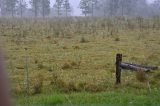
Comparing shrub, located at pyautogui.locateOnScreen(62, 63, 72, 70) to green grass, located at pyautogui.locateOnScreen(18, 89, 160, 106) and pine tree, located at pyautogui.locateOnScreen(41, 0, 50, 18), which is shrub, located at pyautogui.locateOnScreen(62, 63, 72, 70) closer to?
green grass, located at pyautogui.locateOnScreen(18, 89, 160, 106)

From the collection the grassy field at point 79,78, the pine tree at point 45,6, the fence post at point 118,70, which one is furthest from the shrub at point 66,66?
the pine tree at point 45,6

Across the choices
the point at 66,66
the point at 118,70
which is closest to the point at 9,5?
the point at 66,66

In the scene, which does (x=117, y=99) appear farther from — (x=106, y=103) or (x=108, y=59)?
(x=108, y=59)

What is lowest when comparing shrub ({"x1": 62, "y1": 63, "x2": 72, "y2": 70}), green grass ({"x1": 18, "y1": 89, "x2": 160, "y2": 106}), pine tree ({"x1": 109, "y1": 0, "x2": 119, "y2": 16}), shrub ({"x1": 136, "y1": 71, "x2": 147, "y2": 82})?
green grass ({"x1": 18, "y1": 89, "x2": 160, "y2": 106})

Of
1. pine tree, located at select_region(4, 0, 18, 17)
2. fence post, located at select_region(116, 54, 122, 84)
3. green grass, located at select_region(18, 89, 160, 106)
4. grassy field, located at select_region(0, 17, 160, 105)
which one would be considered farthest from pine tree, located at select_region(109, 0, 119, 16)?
green grass, located at select_region(18, 89, 160, 106)

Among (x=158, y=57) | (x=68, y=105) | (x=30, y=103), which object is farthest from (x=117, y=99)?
(x=158, y=57)

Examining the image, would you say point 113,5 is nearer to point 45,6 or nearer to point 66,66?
point 45,6

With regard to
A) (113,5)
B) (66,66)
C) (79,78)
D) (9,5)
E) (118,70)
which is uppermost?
(9,5)

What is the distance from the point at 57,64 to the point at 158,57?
425 centimetres

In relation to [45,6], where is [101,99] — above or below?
below

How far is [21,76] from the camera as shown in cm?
1115

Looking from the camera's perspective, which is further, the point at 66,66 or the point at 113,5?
the point at 113,5

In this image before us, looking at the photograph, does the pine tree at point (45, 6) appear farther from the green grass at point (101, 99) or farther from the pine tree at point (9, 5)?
the green grass at point (101, 99)

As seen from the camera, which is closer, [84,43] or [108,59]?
[108,59]
